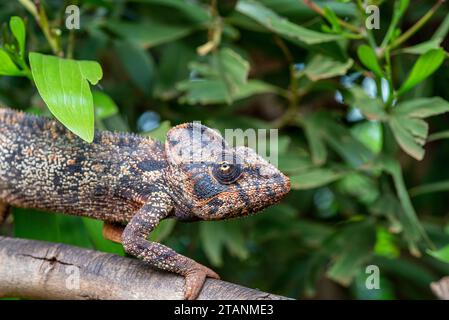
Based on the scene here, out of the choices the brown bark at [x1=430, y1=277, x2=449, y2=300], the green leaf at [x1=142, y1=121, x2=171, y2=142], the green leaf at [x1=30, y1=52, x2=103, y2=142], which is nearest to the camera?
the green leaf at [x1=30, y1=52, x2=103, y2=142]

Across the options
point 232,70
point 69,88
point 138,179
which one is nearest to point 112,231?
point 138,179

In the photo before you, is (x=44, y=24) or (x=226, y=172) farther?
(x=44, y=24)

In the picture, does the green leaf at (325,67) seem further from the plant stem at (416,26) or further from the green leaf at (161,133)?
the green leaf at (161,133)

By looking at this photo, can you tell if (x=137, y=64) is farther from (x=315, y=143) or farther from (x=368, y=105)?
(x=368, y=105)

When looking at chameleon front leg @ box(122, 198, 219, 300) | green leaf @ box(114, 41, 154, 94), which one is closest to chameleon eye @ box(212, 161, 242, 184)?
chameleon front leg @ box(122, 198, 219, 300)

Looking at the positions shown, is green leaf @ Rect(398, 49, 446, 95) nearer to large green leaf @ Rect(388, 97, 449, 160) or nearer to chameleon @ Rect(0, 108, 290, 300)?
large green leaf @ Rect(388, 97, 449, 160)
